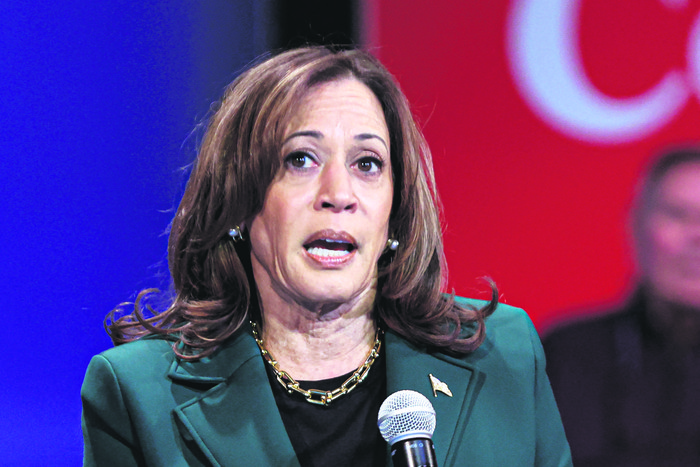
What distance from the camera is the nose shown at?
1.55 meters

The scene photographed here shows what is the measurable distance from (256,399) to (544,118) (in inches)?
58.7

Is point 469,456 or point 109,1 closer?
point 469,456

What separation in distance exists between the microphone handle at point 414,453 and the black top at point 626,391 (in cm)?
164

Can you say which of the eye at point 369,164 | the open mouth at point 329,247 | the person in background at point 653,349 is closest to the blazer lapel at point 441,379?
the open mouth at point 329,247

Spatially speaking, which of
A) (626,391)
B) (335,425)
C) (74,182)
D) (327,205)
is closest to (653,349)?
(626,391)

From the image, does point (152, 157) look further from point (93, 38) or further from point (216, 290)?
point (216, 290)

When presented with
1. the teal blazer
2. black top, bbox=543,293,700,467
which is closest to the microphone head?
the teal blazer

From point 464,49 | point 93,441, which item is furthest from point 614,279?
point 93,441

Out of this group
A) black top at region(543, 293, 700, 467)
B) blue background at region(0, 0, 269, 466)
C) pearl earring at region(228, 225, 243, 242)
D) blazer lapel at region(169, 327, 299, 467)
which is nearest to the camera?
blazer lapel at region(169, 327, 299, 467)

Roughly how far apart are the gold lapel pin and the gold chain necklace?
154mm

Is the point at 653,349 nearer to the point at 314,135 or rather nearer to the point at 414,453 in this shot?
the point at 314,135

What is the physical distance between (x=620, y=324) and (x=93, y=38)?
1876 mm

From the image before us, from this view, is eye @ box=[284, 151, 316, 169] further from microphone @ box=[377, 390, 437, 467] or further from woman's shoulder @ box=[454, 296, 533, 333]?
microphone @ box=[377, 390, 437, 467]

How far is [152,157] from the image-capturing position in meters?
2.27
